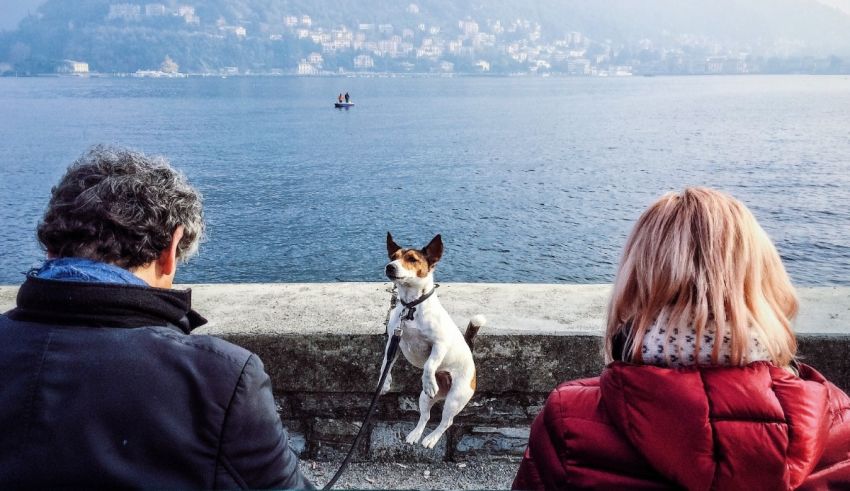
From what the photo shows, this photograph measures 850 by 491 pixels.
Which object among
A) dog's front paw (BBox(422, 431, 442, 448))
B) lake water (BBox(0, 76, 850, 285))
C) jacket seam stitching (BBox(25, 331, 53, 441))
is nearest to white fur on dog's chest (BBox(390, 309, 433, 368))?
dog's front paw (BBox(422, 431, 442, 448))

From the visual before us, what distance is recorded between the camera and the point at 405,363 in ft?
13.8

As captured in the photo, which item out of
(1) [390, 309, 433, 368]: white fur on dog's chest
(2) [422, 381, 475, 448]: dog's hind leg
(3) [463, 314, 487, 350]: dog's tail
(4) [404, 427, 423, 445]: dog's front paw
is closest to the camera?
(1) [390, 309, 433, 368]: white fur on dog's chest

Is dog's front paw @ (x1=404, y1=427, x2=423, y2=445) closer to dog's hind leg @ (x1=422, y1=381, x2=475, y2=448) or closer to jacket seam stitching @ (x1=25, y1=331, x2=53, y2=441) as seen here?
dog's hind leg @ (x1=422, y1=381, x2=475, y2=448)

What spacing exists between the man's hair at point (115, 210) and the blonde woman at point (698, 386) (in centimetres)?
137

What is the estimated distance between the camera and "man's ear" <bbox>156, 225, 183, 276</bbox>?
7.82 feet

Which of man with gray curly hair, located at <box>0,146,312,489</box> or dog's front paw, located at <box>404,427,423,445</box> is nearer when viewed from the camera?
man with gray curly hair, located at <box>0,146,312,489</box>

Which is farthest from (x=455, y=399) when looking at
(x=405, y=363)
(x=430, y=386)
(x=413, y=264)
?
(x=413, y=264)

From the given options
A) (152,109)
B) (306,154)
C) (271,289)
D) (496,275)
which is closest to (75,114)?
(152,109)

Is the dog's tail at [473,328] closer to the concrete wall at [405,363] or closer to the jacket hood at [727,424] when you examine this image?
the concrete wall at [405,363]

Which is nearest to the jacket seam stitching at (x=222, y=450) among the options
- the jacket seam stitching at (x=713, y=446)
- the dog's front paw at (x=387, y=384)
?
the jacket seam stitching at (x=713, y=446)

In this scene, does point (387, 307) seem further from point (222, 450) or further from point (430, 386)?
point (222, 450)

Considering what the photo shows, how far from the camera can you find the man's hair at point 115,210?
7.27 ft

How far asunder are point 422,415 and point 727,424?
2.04 m

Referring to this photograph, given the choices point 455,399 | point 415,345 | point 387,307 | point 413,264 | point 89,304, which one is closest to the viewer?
point 89,304
